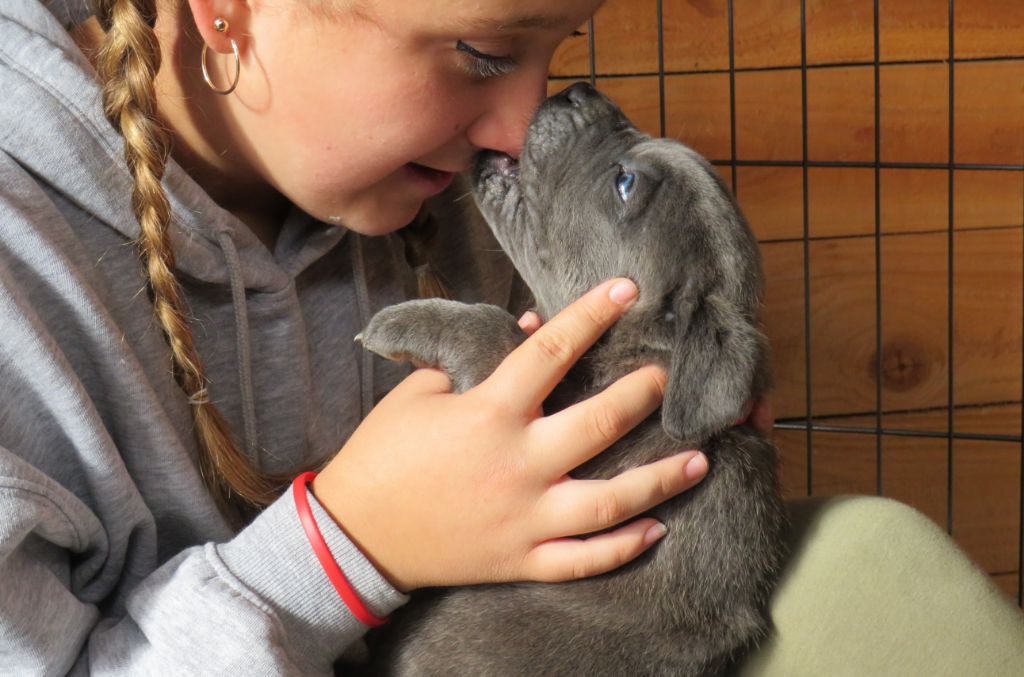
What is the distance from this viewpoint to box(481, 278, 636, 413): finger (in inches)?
51.6

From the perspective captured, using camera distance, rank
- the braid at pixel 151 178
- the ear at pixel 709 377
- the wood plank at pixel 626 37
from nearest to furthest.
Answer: the ear at pixel 709 377
the braid at pixel 151 178
the wood plank at pixel 626 37

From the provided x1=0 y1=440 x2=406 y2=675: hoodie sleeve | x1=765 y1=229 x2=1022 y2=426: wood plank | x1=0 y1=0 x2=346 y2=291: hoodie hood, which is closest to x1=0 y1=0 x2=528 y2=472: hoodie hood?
x1=0 y1=0 x2=346 y2=291: hoodie hood

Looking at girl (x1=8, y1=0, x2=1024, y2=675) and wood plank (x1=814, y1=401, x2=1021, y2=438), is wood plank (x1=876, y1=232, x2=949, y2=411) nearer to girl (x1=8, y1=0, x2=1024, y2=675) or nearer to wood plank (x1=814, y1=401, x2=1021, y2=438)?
wood plank (x1=814, y1=401, x2=1021, y2=438)

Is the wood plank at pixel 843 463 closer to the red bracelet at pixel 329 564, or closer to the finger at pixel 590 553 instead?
the finger at pixel 590 553

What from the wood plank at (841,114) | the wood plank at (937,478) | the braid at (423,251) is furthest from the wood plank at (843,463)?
the braid at (423,251)

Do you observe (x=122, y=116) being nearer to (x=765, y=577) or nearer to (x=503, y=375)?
(x=503, y=375)

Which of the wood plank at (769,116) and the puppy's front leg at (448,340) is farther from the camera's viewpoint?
the wood plank at (769,116)

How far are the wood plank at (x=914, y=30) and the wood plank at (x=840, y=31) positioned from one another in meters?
0.03

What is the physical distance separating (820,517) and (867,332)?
1240mm

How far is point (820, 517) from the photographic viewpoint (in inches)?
55.8

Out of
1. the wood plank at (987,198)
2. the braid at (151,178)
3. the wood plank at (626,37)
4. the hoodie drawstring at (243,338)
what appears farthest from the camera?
the wood plank at (987,198)

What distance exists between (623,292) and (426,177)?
1.19 feet

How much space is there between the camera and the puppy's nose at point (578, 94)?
1457 millimetres

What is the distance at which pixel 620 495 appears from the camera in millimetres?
1277
